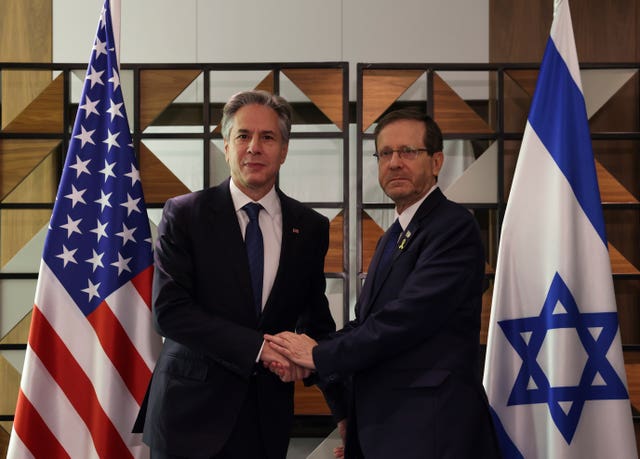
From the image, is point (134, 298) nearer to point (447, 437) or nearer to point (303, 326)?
point (303, 326)

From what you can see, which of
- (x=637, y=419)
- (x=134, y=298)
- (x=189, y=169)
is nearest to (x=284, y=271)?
(x=134, y=298)

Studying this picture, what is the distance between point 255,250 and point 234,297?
0.18 metres

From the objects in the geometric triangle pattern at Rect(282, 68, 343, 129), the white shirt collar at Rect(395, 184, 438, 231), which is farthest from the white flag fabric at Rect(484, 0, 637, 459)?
the geometric triangle pattern at Rect(282, 68, 343, 129)

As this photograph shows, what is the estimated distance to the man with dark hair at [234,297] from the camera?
2051 mm

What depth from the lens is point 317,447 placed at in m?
3.39

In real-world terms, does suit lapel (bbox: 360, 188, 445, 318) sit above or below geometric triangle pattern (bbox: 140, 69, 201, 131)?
below

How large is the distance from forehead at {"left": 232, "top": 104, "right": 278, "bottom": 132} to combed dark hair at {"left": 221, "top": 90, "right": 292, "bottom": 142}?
0.02 m

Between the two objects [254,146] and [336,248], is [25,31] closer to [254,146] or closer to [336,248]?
[336,248]

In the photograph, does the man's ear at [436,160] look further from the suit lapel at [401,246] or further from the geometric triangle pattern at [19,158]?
the geometric triangle pattern at [19,158]

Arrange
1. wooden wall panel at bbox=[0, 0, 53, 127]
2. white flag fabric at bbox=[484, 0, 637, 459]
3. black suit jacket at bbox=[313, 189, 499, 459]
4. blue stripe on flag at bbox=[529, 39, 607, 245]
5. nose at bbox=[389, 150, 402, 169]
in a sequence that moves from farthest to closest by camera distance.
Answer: wooden wall panel at bbox=[0, 0, 53, 127]
blue stripe on flag at bbox=[529, 39, 607, 245]
white flag fabric at bbox=[484, 0, 637, 459]
nose at bbox=[389, 150, 402, 169]
black suit jacket at bbox=[313, 189, 499, 459]

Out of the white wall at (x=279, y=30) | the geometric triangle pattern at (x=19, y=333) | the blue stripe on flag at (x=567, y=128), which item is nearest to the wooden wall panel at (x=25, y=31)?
the white wall at (x=279, y=30)

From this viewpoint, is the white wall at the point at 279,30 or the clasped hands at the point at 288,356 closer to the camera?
the clasped hands at the point at 288,356

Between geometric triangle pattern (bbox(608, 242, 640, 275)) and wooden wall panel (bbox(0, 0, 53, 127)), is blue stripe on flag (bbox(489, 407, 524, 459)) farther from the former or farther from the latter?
wooden wall panel (bbox(0, 0, 53, 127))

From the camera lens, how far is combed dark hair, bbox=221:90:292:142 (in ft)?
7.54
